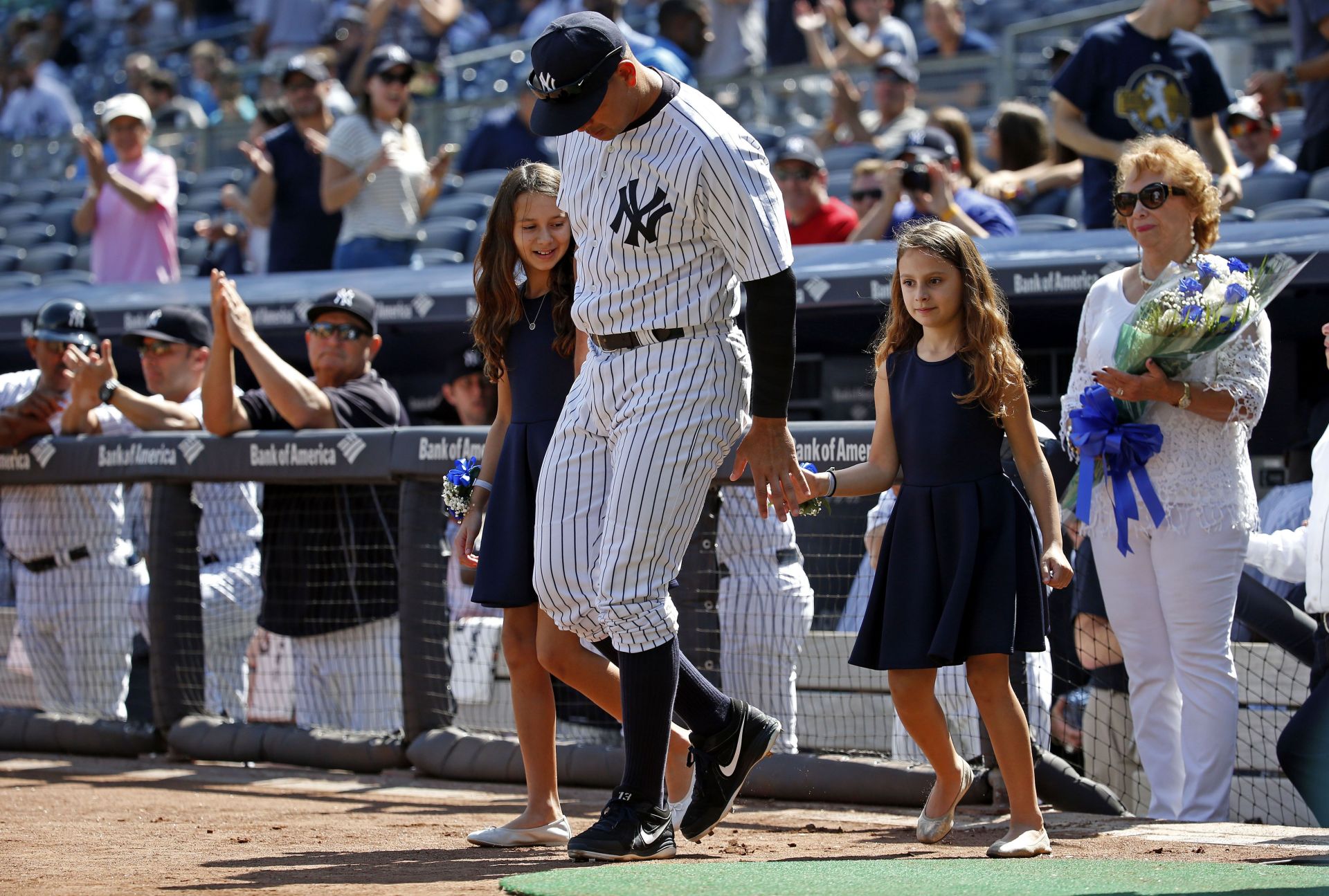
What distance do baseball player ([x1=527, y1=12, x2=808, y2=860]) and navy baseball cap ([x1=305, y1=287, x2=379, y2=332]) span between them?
2.21 m

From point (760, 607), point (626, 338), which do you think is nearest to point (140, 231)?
point (760, 607)

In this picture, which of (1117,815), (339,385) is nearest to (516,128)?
(339,385)

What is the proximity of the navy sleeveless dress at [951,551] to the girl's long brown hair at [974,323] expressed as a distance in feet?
0.15

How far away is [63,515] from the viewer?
591 centimetres

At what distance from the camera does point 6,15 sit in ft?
65.1

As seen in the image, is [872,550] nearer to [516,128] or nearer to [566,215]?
[566,215]

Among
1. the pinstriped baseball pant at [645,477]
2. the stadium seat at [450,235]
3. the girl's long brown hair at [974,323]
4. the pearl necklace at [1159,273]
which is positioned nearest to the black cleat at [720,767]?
the pinstriped baseball pant at [645,477]

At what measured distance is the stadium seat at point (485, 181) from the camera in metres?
9.33

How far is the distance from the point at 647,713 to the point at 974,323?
1208 millimetres

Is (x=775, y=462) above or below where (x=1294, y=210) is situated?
below

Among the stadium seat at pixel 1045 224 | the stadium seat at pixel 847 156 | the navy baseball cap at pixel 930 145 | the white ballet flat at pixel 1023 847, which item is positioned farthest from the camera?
the stadium seat at pixel 847 156

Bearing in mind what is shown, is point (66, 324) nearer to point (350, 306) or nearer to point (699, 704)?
point (350, 306)

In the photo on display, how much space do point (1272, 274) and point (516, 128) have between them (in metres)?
5.69

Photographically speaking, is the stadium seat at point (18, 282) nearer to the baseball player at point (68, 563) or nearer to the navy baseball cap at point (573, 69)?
the baseball player at point (68, 563)
